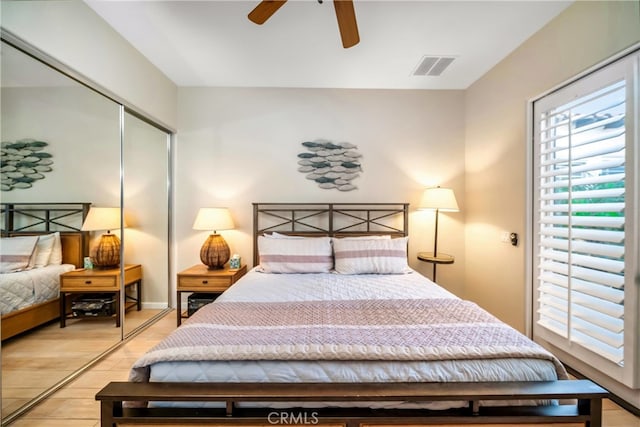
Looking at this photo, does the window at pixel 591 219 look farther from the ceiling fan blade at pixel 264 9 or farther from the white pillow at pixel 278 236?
the white pillow at pixel 278 236

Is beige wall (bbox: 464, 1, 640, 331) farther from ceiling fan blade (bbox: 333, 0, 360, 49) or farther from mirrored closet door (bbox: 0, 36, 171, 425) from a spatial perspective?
mirrored closet door (bbox: 0, 36, 171, 425)

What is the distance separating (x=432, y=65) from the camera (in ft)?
8.96

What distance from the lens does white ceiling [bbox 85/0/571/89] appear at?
1.99m

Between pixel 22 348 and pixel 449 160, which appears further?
pixel 449 160

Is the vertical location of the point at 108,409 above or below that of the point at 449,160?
below

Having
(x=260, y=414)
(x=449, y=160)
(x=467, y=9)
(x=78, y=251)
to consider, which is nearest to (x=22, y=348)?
(x=78, y=251)

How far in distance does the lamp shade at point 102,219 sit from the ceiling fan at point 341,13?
1897mm

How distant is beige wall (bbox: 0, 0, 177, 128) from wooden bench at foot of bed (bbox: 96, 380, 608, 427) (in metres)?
2.04

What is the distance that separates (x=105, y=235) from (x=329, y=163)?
2.28 metres

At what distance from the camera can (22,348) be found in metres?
1.70

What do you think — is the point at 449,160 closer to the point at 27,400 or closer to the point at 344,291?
the point at 344,291

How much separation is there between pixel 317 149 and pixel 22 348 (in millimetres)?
2875

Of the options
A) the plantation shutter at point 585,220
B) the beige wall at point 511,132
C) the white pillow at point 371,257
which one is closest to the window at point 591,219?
the plantation shutter at point 585,220

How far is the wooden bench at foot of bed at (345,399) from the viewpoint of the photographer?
1054 millimetres
